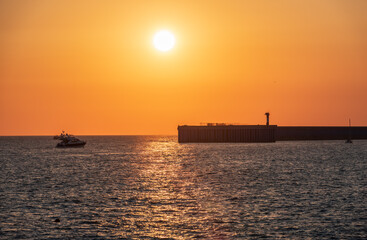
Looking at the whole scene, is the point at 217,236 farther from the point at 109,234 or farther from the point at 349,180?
the point at 349,180

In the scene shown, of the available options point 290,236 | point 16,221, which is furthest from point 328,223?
point 16,221

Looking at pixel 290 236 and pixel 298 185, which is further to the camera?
pixel 298 185

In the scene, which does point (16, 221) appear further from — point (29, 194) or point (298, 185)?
point (298, 185)

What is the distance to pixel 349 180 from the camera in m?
72.6

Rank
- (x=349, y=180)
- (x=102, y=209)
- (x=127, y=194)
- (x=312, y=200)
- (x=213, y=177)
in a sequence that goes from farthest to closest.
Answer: (x=213, y=177) < (x=349, y=180) < (x=127, y=194) < (x=312, y=200) < (x=102, y=209)

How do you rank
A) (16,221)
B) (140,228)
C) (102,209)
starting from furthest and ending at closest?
(102,209) < (16,221) < (140,228)

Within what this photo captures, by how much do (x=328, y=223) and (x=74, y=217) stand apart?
19265 mm

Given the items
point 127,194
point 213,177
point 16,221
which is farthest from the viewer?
point 213,177

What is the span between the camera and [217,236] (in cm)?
3569

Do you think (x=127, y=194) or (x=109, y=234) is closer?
(x=109, y=234)

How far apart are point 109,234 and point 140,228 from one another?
266 cm

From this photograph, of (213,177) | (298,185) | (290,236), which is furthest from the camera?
(213,177)

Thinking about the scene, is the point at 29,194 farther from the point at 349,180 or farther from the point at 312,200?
the point at 349,180

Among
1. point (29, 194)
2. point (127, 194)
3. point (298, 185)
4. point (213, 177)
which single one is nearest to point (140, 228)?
point (127, 194)
